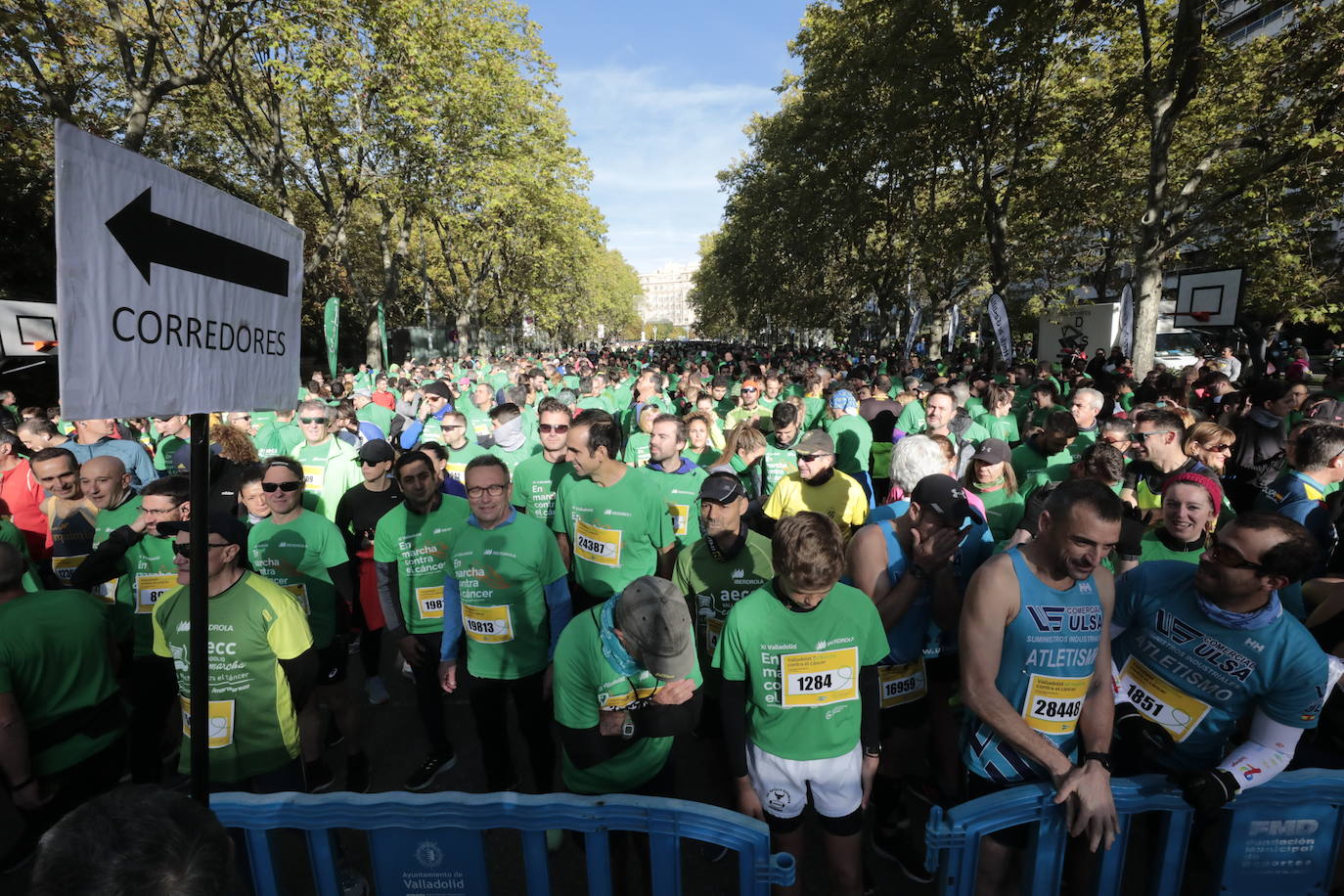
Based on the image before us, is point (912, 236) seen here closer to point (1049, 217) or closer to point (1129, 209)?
point (1049, 217)

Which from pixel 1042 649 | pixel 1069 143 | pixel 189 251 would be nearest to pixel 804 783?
pixel 1042 649

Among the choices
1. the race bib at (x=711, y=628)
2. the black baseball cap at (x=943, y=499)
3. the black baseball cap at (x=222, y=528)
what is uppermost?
the black baseball cap at (x=943, y=499)

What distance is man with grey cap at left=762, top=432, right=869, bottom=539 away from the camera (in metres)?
4.32

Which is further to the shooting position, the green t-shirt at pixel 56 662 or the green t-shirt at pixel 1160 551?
the green t-shirt at pixel 1160 551

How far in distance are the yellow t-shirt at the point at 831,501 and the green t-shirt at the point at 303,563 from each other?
9.29 feet

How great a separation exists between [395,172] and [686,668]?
Answer: 71.5 feet

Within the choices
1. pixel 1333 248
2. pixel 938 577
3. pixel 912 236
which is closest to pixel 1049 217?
pixel 912 236

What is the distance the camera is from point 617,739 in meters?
2.37

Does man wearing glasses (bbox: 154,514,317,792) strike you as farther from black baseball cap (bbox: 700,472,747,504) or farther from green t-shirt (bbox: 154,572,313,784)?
black baseball cap (bbox: 700,472,747,504)

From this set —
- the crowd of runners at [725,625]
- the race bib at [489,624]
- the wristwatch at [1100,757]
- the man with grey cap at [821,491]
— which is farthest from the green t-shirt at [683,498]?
the wristwatch at [1100,757]

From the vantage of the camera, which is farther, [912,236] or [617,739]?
[912,236]

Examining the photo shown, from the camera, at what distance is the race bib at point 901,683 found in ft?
9.89

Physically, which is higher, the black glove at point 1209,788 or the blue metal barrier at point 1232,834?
the black glove at point 1209,788

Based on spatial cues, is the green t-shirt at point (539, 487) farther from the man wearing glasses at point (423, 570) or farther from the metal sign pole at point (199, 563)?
the metal sign pole at point (199, 563)
